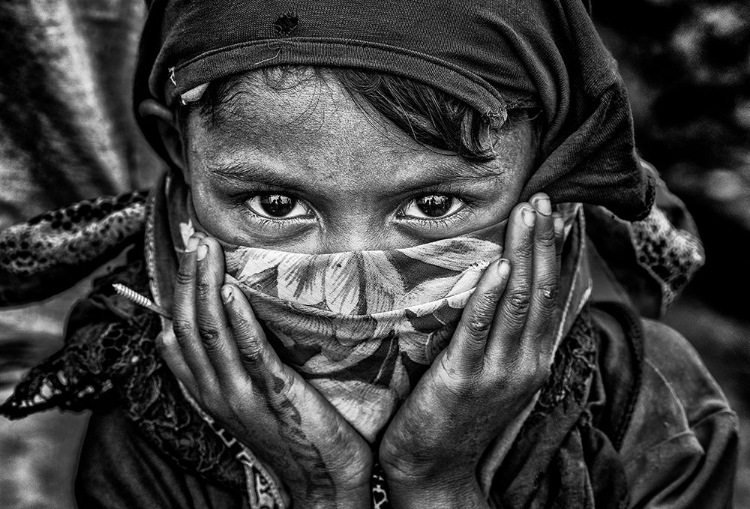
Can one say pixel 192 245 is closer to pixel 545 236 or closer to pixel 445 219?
pixel 445 219

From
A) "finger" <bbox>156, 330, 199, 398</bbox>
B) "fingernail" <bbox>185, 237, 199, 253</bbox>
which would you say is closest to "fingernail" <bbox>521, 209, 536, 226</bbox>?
"fingernail" <bbox>185, 237, 199, 253</bbox>

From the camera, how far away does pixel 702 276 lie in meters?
2.74

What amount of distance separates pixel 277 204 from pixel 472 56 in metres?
0.45

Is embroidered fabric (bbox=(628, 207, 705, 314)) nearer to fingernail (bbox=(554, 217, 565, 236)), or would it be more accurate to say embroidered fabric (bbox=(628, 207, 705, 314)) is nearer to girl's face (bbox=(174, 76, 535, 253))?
fingernail (bbox=(554, 217, 565, 236))

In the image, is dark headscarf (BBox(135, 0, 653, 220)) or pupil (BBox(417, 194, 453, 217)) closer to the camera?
dark headscarf (BBox(135, 0, 653, 220))

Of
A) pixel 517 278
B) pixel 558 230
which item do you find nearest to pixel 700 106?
pixel 558 230

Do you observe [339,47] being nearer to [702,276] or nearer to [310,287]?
[310,287]

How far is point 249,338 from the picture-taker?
1.61 meters

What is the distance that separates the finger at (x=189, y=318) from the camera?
5.43 feet

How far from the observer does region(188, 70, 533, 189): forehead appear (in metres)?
1.48

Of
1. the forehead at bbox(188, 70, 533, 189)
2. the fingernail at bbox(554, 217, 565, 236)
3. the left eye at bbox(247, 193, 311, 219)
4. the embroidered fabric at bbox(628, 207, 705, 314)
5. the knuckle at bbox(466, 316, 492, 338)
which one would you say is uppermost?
the forehead at bbox(188, 70, 533, 189)

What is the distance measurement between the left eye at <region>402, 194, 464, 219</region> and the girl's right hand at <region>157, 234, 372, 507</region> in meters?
0.36

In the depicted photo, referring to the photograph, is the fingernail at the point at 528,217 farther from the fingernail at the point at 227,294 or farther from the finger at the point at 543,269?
the fingernail at the point at 227,294

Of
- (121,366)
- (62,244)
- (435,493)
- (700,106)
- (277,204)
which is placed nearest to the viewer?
(277,204)
